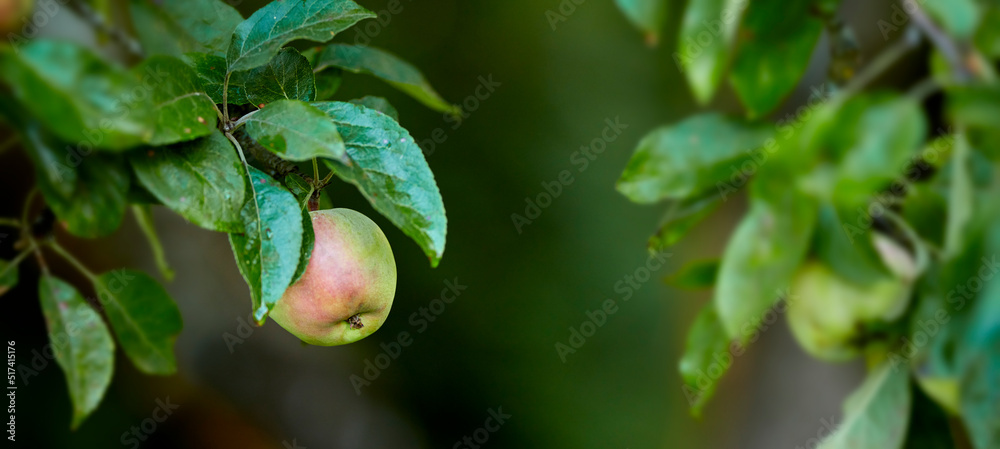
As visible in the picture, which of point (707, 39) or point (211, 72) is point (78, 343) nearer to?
point (211, 72)

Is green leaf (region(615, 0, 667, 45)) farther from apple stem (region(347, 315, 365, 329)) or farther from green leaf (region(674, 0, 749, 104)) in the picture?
apple stem (region(347, 315, 365, 329))

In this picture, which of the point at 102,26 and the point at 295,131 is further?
the point at 102,26

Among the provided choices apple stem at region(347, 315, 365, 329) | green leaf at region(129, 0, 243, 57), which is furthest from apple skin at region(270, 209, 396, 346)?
green leaf at region(129, 0, 243, 57)

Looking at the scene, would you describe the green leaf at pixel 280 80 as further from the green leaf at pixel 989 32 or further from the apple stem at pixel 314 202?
the green leaf at pixel 989 32

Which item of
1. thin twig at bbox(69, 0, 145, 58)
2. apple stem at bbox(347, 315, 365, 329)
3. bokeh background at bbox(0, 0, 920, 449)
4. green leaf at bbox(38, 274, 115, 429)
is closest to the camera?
green leaf at bbox(38, 274, 115, 429)

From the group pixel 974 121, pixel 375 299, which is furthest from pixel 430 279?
pixel 974 121

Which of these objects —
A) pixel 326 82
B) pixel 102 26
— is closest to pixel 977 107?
pixel 326 82

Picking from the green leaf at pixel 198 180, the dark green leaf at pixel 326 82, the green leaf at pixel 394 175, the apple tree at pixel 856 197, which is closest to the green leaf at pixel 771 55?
the apple tree at pixel 856 197
